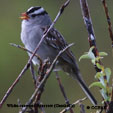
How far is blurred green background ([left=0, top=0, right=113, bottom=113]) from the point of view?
5043 millimetres

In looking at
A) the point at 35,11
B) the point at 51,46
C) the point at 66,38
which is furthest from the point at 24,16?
the point at 66,38

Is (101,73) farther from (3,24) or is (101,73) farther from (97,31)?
(3,24)

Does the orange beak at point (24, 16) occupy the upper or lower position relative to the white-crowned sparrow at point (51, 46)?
upper

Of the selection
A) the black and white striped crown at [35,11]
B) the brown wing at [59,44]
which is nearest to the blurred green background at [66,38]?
the black and white striped crown at [35,11]

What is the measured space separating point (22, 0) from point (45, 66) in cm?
531

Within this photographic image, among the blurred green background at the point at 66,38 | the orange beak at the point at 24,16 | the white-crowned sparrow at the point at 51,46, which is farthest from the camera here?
the blurred green background at the point at 66,38

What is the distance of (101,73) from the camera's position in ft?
3.91

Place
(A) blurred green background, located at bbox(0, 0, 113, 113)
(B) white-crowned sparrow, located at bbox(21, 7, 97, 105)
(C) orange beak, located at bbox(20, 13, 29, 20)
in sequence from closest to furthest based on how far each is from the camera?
(B) white-crowned sparrow, located at bbox(21, 7, 97, 105), (C) orange beak, located at bbox(20, 13, 29, 20), (A) blurred green background, located at bbox(0, 0, 113, 113)

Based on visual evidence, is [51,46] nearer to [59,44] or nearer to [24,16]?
[59,44]

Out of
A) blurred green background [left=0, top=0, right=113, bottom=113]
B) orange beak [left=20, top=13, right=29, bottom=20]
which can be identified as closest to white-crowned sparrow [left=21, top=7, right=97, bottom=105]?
orange beak [left=20, top=13, right=29, bottom=20]

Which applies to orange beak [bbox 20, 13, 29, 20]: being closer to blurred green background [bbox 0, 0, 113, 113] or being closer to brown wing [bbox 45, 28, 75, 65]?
brown wing [bbox 45, 28, 75, 65]

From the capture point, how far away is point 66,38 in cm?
550

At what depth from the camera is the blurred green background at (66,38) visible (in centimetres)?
504

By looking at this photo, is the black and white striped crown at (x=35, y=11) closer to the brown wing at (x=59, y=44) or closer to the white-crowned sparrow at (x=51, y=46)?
the white-crowned sparrow at (x=51, y=46)
